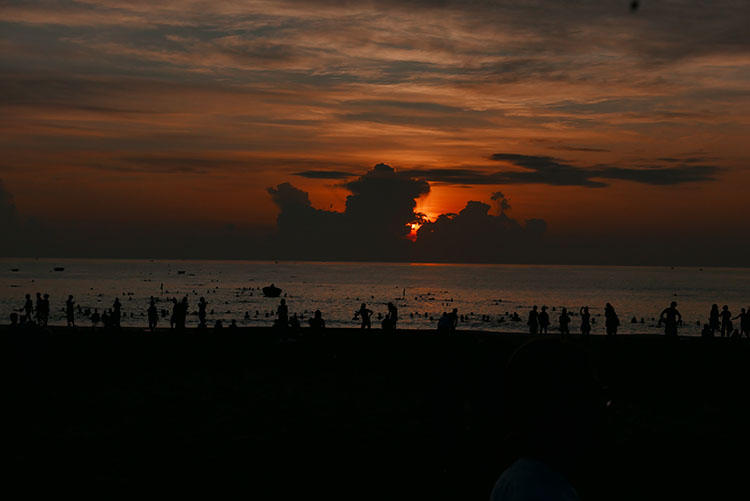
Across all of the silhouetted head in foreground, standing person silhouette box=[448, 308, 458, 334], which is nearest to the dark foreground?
the silhouetted head in foreground

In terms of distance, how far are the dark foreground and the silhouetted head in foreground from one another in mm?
166

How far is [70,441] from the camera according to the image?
47.4 feet

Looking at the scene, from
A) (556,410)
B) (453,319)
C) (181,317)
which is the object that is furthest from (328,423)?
(453,319)

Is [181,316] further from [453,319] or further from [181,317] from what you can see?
[453,319]

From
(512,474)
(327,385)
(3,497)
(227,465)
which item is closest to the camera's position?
(512,474)

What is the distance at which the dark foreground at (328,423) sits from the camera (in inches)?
459

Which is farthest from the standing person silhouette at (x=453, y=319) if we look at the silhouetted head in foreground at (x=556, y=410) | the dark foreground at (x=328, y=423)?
the silhouetted head in foreground at (x=556, y=410)

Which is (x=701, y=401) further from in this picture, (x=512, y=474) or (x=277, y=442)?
(x=512, y=474)

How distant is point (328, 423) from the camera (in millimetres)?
16766

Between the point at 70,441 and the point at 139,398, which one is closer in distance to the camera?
the point at 70,441

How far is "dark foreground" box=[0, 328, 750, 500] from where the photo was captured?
38.2 feet

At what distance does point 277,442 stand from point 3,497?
17.2ft

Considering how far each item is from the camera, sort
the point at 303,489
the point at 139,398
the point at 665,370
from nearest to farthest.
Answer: the point at 303,489, the point at 139,398, the point at 665,370

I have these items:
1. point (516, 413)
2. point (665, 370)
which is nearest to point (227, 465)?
point (516, 413)
